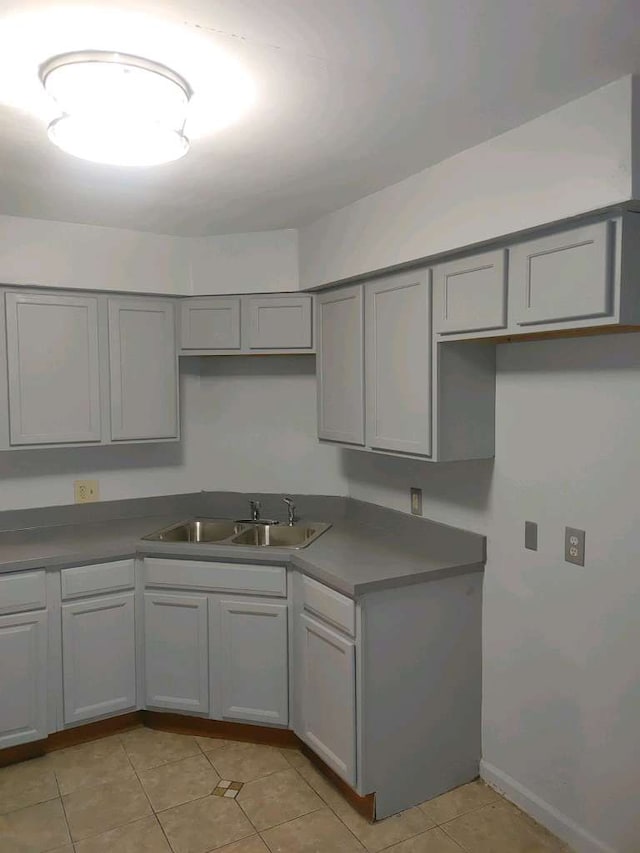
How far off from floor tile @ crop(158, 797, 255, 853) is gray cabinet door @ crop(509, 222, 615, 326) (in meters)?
2.01

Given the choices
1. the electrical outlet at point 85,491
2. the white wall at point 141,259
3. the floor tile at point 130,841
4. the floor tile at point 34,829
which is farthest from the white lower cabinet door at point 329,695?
the white wall at point 141,259

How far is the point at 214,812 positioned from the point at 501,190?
2.40m

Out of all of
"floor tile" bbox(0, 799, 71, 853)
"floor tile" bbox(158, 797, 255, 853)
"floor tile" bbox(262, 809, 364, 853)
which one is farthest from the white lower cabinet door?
"floor tile" bbox(0, 799, 71, 853)

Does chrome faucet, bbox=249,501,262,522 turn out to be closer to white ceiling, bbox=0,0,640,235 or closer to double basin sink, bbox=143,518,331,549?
double basin sink, bbox=143,518,331,549

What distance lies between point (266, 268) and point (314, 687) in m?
1.89

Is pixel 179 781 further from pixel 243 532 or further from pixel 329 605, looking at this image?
pixel 243 532

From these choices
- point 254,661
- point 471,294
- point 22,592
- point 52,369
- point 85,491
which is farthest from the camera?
point 85,491

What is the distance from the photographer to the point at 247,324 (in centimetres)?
323

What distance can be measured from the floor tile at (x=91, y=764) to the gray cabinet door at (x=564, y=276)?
237 cm

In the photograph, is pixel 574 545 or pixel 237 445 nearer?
pixel 574 545

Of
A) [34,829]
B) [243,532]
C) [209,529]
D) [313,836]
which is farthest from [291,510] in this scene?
[34,829]

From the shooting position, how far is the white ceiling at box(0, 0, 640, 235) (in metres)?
1.35

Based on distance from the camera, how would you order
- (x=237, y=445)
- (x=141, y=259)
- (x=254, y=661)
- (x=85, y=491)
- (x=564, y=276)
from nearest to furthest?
(x=564, y=276) < (x=254, y=661) < (x=141, y=259) < (x=85, y=491) < (x=237, y=445)

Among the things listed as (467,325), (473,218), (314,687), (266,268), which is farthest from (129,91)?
(314,687)
